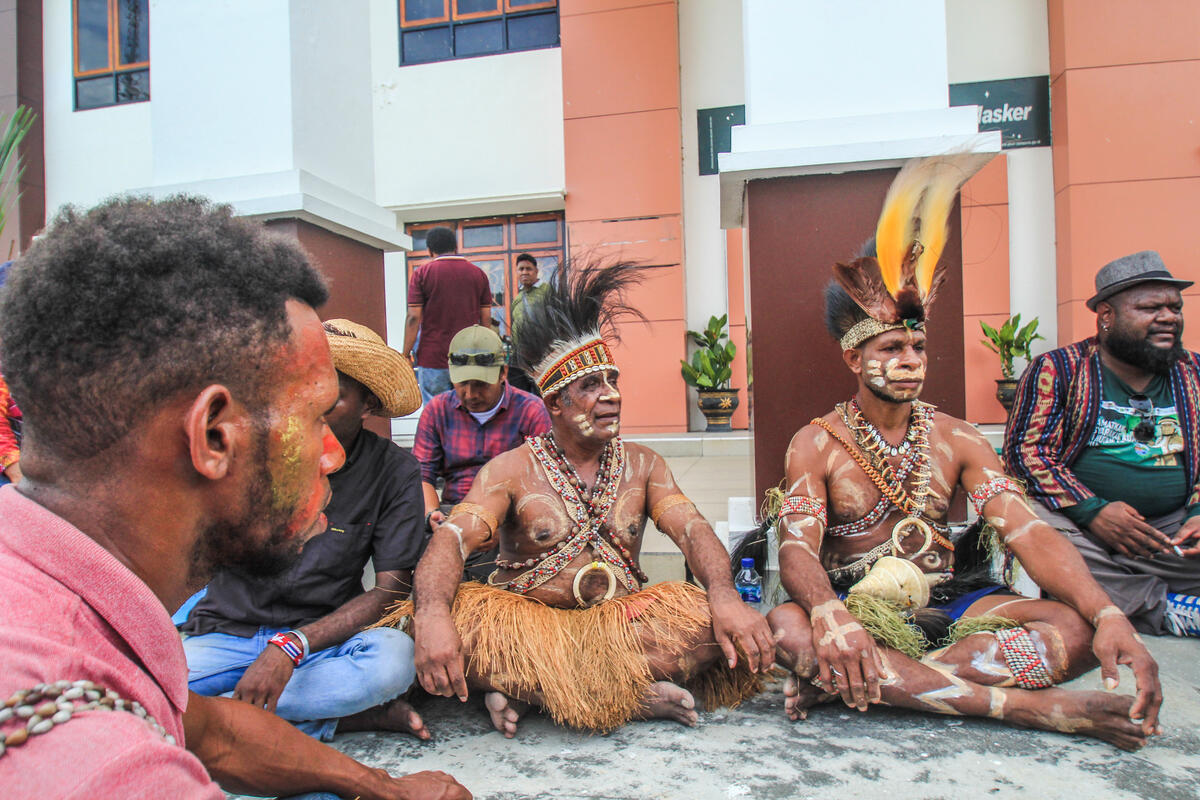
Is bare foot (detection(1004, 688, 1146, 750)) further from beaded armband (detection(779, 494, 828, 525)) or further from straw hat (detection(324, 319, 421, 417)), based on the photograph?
straw hat (detection(324, 319, 421, 417))

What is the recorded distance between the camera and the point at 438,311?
19.7 ft

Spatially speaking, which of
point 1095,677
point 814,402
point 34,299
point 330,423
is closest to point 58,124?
point 330,423

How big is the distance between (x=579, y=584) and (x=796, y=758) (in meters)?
0.99

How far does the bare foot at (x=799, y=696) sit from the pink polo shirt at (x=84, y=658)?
208cm

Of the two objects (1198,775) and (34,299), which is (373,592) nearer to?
(34,299)

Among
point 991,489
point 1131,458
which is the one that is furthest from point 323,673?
point 1131,458

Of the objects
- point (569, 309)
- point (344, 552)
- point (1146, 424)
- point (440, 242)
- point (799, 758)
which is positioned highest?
point (440, 242)

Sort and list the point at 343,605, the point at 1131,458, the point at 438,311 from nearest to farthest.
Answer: the point at 343,605
the point at 1131,458
the point at 438,311

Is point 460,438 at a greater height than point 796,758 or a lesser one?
greater

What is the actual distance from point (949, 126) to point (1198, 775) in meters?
2.90

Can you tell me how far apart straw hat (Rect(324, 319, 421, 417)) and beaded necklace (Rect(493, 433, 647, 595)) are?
0.58m

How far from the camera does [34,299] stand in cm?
104

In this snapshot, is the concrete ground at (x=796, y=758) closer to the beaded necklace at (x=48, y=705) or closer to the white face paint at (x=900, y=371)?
the white face paint at (x=900, y=371)

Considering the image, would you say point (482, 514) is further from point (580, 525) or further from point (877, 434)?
point (877, 434)
